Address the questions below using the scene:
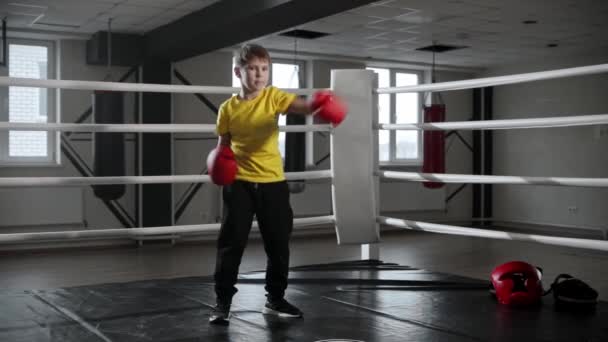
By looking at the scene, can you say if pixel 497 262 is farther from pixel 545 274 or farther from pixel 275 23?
pixel 275 23

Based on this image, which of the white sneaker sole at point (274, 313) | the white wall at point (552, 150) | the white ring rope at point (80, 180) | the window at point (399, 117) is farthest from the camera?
the window at point (399, 117)

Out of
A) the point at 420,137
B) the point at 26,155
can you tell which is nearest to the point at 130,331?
the point at 26,155

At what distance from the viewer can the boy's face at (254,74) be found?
2.15 m

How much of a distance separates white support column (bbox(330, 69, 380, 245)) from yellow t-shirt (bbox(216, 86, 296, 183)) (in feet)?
2.83

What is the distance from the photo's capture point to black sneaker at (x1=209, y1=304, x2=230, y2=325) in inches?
83.0

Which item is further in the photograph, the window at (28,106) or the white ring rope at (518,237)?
the window at (28,106)

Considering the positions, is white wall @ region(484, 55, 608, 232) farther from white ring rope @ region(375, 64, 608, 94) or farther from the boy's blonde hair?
the boy's blonde hair

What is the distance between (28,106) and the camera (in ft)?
20.9

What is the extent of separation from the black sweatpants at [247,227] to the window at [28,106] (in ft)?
15.0

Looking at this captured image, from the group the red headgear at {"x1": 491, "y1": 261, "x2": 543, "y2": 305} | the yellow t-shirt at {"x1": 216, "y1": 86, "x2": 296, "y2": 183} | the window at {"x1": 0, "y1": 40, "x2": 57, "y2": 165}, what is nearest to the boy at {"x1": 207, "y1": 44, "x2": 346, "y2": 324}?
the yellow t-shirt at {"x1": 216, "y1": 86, "x2": 296, "y2": 183}

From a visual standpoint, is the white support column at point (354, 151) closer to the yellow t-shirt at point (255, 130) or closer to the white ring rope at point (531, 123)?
the white ring rope at point (531, 123)

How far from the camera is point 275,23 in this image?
4633 mm

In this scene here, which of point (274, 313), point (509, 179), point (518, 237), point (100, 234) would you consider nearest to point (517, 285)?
point (518, 237)

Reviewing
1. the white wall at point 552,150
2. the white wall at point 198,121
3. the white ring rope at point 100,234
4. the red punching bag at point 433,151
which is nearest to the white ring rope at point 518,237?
the white ring rope at point 100,234
